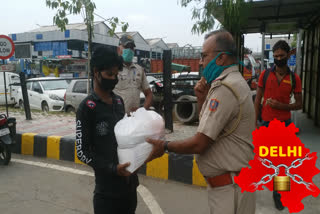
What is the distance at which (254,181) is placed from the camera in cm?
168

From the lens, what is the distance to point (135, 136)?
1804mm

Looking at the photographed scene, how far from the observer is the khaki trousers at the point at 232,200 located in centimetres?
181

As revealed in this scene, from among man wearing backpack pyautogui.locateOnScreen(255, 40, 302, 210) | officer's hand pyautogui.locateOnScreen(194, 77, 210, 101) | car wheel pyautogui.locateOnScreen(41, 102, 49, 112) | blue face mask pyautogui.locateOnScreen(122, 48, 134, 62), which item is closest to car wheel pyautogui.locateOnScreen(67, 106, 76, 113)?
car wheel pyautogui.locateOnScreen(41, 102, 49, 112)

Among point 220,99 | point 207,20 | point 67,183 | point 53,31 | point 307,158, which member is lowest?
point 67,183

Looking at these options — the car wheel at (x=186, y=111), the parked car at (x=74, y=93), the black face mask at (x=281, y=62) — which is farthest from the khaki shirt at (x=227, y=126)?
the parked car at (x=74, y=93)

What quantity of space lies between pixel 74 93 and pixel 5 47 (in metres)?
2.77

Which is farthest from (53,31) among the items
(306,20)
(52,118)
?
(306,20)

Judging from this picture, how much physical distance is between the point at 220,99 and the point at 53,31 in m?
39.0

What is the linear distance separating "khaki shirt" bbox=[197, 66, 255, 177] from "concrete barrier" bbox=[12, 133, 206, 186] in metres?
2.55

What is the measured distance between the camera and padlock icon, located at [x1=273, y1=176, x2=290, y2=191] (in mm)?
1615

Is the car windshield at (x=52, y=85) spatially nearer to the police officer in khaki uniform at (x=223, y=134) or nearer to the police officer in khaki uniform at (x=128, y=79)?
the police officer in khaki uniform at (x=128, y=79)

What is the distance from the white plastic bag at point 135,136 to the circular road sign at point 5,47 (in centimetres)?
705

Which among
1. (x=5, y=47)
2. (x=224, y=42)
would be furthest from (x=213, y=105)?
(x=5, y=47)

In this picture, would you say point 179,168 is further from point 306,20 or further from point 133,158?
point 306,20
